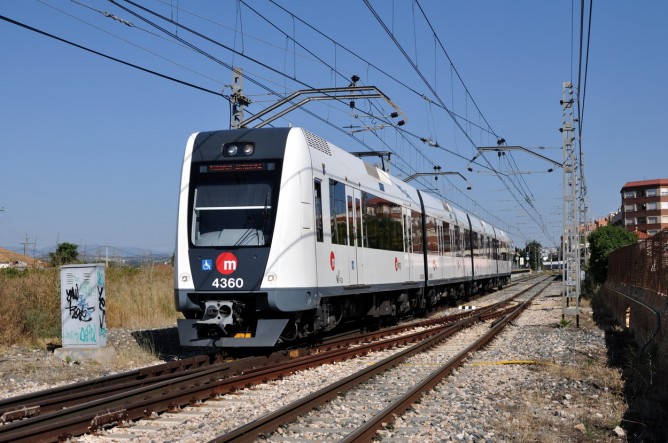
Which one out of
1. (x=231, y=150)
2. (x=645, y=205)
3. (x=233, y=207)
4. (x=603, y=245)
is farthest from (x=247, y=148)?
(x=645, y=205)

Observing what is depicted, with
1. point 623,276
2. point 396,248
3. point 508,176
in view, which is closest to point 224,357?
A: point 396,248

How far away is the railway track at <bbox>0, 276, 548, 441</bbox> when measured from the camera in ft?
23.2

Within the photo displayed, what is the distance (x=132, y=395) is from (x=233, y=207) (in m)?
4.25

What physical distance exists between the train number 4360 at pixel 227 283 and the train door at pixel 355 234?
3006 mm

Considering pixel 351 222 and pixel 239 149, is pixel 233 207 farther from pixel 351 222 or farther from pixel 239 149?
pixel 351 222

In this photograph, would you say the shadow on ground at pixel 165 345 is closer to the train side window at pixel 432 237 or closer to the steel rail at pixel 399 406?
the steel rail at pixel 399 406

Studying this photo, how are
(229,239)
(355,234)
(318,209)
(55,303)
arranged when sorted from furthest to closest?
1. (55,303)
2. (355,234)
3. (318,209)
4. (229,239)

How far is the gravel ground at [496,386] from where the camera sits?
7.38 metres

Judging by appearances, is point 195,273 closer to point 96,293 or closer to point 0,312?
point 96,293

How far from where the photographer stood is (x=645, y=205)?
4242 inches

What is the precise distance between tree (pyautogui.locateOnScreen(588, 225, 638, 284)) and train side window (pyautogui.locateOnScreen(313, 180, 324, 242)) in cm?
2646

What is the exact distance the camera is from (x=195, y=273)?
1211 cm

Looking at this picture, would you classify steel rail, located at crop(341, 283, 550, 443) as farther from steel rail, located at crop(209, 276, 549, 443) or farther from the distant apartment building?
the distant apartment building

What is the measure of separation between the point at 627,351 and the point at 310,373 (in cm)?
559
